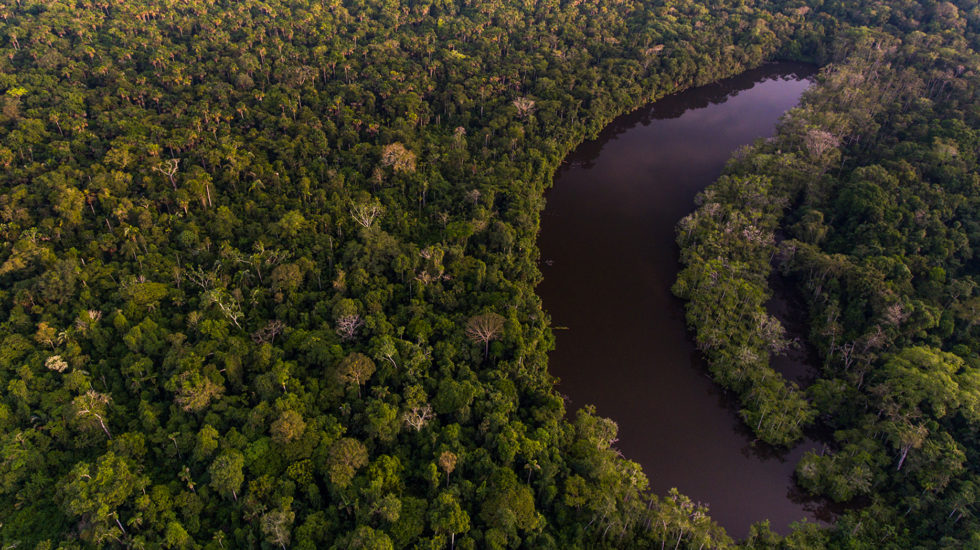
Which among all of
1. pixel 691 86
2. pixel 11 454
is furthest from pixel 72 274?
pixel 691 86

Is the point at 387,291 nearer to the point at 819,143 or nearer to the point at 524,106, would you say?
the point at 524,106

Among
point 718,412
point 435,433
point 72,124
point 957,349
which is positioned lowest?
point 718,412

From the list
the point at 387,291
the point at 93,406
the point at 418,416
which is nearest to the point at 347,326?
the point at 387,291

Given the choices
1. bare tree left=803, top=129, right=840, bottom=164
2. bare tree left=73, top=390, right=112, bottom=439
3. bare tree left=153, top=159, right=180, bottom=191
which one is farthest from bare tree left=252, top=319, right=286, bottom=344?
bare tree left=803, top=129, right=840, bottom=164

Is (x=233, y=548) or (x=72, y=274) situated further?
(x=72, y=274)

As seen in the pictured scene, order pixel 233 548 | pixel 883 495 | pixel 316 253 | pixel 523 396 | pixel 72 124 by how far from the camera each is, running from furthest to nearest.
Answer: pixel 72 124 → pixel 316 253 → pixel 523 396 → pixel 883 495 → pixel 233 548

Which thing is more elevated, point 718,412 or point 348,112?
point 348,112

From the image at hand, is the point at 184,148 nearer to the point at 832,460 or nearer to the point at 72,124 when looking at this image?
the point at 72,124

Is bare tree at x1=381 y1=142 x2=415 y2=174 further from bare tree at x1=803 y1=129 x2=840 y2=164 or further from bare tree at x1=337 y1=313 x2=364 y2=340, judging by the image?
bare tree at x1=803 y1=129 x2=840 y2=164
